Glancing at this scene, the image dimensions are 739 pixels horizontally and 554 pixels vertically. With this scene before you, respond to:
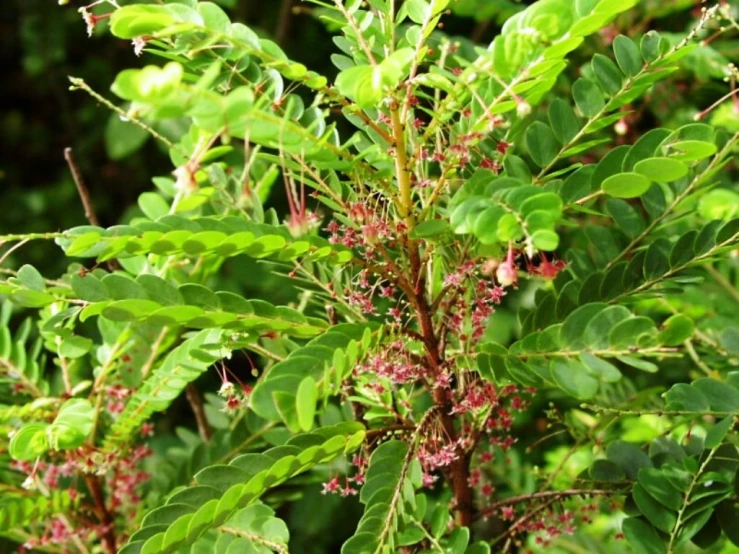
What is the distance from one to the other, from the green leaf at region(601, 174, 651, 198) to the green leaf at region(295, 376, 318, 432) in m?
0.21

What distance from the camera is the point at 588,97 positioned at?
64cm

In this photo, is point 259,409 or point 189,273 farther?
point 189,273

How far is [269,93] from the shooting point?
572 mm

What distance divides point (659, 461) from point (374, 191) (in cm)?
30

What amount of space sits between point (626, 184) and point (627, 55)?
133mm

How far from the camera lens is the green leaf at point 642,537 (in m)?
0.60

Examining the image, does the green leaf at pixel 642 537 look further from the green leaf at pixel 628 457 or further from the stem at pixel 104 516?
the stem at pixel 104 516

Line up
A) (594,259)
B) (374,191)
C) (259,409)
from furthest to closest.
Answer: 1. (594,259)
2. (374,191)
3. (259,409)

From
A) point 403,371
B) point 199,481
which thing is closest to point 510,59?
point 403,371

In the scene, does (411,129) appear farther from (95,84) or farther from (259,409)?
(95,84)

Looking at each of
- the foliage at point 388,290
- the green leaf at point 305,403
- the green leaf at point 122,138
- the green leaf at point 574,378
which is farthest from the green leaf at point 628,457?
the green leaf at point 122,138

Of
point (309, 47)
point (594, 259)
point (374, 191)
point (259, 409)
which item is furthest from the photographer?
point (309, 47)

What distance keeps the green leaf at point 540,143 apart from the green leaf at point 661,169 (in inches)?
4.6

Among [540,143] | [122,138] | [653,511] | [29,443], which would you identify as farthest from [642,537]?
[122,138]
